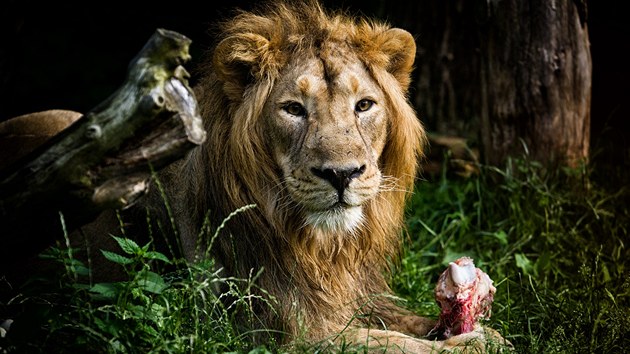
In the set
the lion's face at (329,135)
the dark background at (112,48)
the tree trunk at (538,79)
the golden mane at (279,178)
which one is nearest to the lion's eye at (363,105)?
the lion's face at (329,135)

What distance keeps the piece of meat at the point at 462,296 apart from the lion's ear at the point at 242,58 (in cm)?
129

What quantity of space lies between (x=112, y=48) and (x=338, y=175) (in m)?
4.84

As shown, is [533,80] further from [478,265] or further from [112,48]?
[112,48]

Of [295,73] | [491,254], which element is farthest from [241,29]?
[491,254]

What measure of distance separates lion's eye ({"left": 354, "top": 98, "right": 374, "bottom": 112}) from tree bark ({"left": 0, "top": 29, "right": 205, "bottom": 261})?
1.21 metres

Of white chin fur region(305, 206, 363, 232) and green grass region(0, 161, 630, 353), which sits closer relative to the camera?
green grass region(0, 161, 630, 353)

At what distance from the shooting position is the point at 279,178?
4.06m

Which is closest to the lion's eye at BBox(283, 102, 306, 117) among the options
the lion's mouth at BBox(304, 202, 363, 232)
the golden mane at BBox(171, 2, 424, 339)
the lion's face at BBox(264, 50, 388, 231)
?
the lion's face at BBox(264, 50, 388, 231)

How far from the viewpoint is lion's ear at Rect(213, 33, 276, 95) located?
4074 mm

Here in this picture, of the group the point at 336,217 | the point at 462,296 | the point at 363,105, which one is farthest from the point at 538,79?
the point at 336,217

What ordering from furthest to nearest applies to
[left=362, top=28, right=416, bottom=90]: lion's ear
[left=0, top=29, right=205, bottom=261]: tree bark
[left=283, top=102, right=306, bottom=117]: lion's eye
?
1. [left=362, top=28, right=416, bottom=90]: lion's ear
2. [left=283, top=102, right=306, bottom=117]: lion's eye
3. [left=0, top=29, right=205, bottom=261]: tree bark

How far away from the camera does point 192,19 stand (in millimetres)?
7887

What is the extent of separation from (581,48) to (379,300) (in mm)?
2395

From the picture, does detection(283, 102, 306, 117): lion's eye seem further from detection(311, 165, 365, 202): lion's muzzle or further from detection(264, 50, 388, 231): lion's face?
detection(311, 165, 365, 202): lion's muzzle
